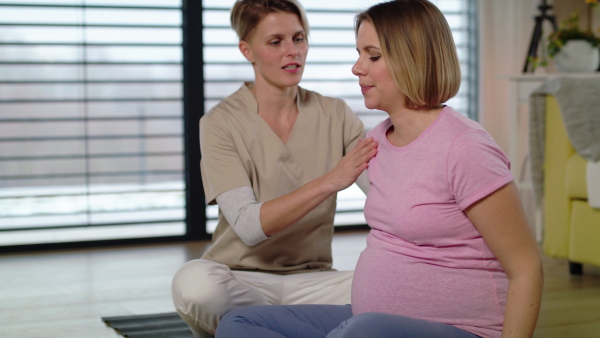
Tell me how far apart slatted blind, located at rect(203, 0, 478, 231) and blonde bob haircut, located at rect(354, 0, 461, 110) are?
9.40 feet

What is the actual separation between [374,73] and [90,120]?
2.91 m

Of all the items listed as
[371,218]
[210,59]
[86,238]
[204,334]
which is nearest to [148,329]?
[204,334]

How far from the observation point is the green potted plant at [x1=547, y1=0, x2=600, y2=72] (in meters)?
4.03

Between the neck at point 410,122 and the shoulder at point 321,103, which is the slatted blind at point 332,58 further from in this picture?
the neck at point 410,122

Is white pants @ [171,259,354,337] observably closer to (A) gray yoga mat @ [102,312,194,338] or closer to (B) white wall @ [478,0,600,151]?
(A) gray yoga mat @ [102,312,194,338]

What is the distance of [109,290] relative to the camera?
312 centimetres

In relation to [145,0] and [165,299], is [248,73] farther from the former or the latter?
[165,299]

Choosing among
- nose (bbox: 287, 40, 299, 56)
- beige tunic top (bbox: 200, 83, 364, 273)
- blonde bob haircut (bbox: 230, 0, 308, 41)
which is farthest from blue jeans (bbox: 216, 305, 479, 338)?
blonde bob haircut (bbox: 230, 0, 308, 41)

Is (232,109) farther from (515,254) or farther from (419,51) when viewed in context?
(515,254)

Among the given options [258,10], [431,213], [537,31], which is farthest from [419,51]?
[537,31]

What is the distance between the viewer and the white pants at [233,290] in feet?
6.87

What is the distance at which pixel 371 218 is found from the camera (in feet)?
5.41

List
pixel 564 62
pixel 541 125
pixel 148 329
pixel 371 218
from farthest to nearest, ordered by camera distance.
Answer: pixel 564 62
pixel 541 125
pixel 148 329
pixel 371 218

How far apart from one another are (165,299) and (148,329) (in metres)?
0.45
